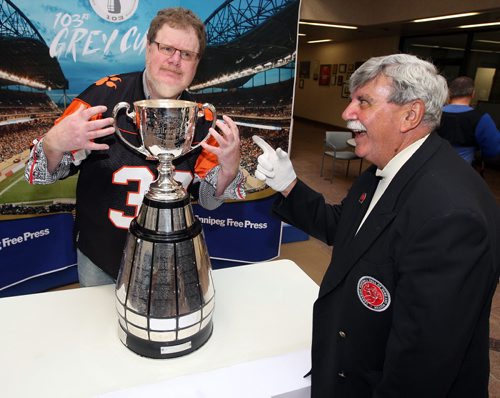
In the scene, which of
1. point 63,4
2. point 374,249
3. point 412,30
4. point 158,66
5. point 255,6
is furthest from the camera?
point 412,30

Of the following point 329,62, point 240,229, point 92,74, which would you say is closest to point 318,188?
point 240,229

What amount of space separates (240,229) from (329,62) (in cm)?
1054

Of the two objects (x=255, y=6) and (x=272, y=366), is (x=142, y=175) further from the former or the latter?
(x=255, y=6)

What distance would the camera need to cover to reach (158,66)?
1220 millimetres

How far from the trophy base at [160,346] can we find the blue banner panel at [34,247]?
1829 mm

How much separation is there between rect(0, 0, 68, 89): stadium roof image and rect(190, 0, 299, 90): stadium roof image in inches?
33.3

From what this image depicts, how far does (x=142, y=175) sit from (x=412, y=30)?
355 inches

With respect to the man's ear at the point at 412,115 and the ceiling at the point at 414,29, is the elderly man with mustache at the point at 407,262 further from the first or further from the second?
the ceiling at the point at 414,29

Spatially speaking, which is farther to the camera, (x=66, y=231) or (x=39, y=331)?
(x=66, y=231)

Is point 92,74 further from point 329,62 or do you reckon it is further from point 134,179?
point 329,62

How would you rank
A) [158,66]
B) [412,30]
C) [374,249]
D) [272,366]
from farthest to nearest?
[412,30]
[158,66]
[272,366]
[374,249]

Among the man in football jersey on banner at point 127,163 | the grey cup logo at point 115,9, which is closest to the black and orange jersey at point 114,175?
the man in football jersey on banner at point 127,163

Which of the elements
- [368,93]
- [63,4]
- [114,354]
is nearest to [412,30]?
[63,4]

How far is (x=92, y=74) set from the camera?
2.34 m
